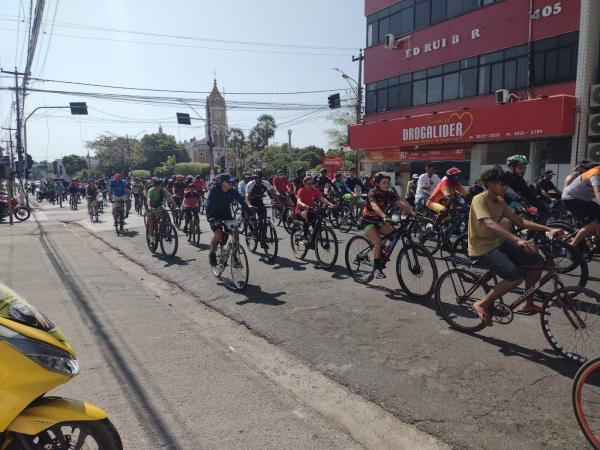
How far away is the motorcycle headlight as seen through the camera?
7.34 feet

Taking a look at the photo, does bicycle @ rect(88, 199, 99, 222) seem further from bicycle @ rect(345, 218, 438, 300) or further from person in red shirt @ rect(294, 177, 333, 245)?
bicycle @ rect(345, 218, 438, 300)

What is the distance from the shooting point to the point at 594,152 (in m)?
15.7

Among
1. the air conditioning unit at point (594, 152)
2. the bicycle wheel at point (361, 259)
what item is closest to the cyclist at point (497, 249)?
the bicycle wheel at point (361, 259)

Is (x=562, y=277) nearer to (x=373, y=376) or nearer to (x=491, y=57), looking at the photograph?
(x=373, y=376)

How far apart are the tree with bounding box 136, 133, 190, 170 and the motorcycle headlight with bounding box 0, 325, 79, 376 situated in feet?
319

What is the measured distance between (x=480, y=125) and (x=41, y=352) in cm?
1950

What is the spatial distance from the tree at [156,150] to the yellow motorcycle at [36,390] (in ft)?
319

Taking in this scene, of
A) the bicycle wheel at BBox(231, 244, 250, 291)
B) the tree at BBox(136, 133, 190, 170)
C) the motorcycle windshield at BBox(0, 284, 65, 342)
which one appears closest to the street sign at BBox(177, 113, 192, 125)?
the bicycle wheel at BBox(231, 244, 250, 291)

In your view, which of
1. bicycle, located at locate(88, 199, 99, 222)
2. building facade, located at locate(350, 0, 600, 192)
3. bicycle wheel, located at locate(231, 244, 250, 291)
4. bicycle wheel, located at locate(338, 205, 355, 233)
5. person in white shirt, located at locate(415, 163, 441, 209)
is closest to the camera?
bicycle wheel, located at locate(231, 244, 250, 291)

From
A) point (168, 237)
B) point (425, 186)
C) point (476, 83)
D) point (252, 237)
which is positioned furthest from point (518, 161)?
point (476, 83)

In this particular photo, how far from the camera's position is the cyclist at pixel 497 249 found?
4.57 metres

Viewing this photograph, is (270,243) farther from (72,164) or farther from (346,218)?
(72,164)

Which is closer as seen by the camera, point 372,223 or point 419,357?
point 419,357

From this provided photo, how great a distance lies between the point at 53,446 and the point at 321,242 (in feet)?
22.3
